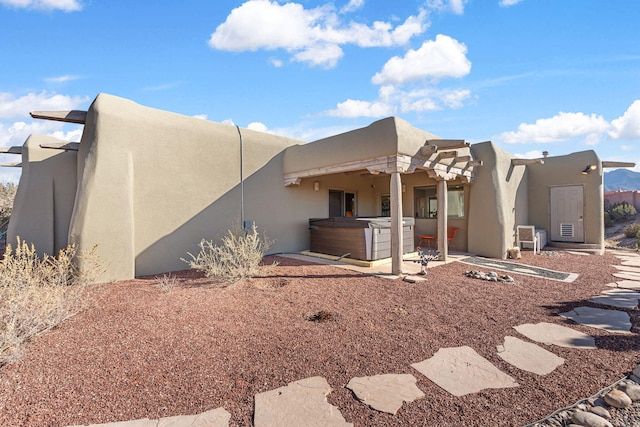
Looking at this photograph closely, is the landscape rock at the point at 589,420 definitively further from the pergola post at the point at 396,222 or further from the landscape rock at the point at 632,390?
the pergola post at the point at 396,222

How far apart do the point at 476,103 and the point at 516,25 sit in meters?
1.89

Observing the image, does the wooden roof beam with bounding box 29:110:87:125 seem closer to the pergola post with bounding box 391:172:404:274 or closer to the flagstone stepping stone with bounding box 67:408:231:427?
the flagstone stepping stone with bounding box 67:408:231:427

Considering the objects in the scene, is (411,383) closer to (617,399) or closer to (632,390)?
(617,399)

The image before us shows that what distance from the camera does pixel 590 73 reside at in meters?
7.12

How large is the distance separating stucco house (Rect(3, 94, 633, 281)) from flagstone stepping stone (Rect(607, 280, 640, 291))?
2.80 metres

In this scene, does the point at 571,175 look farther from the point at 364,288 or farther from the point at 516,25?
the point at 364,288

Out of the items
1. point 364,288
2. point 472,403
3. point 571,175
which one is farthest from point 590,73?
point 472,403

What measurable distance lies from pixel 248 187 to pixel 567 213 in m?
11.7

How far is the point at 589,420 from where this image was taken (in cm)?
204

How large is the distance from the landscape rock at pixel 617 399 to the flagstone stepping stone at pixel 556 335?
0.97 metres

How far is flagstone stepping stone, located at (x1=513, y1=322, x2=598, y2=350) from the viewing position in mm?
3262

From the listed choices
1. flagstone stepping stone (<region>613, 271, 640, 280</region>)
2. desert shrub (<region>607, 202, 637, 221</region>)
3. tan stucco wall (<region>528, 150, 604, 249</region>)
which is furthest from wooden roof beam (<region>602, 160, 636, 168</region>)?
desert shrub (<region>607, 202, 637, 221</region>)

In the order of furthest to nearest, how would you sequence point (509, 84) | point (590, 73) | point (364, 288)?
point (509, 84) → point (590, 73) → point (364, 288)

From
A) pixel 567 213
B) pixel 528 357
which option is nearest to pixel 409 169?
pixel 528 357
